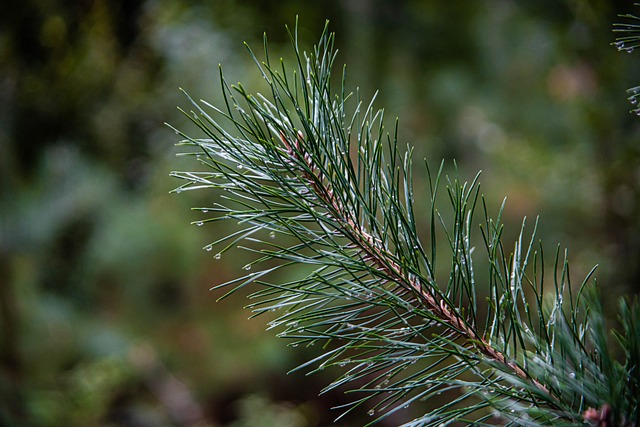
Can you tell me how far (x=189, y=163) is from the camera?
2.18 meters

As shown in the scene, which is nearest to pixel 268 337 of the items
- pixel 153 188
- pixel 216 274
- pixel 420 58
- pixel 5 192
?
pixel 216 274

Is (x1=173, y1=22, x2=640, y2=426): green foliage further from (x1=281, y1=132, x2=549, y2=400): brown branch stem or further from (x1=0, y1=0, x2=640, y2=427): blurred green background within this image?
(x1=0, y1=0, x2=640, y2=427): blurred green background

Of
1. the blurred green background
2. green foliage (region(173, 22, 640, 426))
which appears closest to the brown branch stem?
green foliage (region(173, 22, 640, 426))

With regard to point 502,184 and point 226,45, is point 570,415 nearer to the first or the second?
point 502,184

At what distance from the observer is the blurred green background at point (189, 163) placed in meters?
1.83

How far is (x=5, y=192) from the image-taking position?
74.4 inches

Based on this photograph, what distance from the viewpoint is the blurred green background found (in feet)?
5.99

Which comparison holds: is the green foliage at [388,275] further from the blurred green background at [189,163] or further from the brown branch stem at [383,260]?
the blurred green background at [189,163]

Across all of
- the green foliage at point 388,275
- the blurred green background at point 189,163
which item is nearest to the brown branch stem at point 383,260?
the green foliage at point 388,275

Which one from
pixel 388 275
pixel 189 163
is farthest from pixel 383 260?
pixel 189 163

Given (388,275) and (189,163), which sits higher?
(189,163)

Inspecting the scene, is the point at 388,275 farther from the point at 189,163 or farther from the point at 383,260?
the point at 189,163

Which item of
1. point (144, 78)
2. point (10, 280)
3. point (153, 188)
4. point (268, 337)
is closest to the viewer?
point (10, 280)

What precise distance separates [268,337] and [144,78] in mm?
1387
